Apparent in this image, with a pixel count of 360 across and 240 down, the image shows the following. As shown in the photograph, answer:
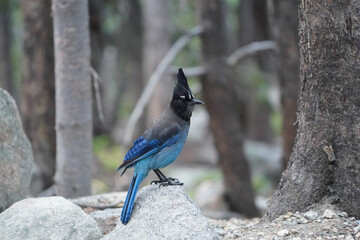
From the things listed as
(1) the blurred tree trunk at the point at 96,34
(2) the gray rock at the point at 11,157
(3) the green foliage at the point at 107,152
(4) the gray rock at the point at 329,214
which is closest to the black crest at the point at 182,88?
(4) the gray rock at the point at 329,214

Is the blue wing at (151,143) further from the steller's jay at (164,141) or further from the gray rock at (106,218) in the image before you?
the gray rock at (106,218)

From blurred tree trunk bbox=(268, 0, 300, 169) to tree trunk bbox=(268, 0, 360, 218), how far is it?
3.48m

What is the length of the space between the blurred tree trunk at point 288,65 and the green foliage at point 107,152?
7.08 metres

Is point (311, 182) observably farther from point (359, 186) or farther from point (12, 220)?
point (12, 220)

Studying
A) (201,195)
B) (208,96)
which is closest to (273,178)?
(201,195)

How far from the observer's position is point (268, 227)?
4555mm

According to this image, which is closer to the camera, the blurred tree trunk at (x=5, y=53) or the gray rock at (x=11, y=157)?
the gray rock at (x=11, y=157)

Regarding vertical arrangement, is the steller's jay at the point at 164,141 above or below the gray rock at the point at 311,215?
above

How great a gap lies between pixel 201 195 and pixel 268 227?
7.43 m

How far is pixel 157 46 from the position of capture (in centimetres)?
1111

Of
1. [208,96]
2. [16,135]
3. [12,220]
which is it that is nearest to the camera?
[12,220]

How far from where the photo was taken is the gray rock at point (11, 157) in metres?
5.11

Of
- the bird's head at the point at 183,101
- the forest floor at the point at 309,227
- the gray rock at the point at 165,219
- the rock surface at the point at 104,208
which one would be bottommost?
the rock surface at the point at 104,208

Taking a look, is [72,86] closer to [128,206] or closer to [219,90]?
[128,206]
